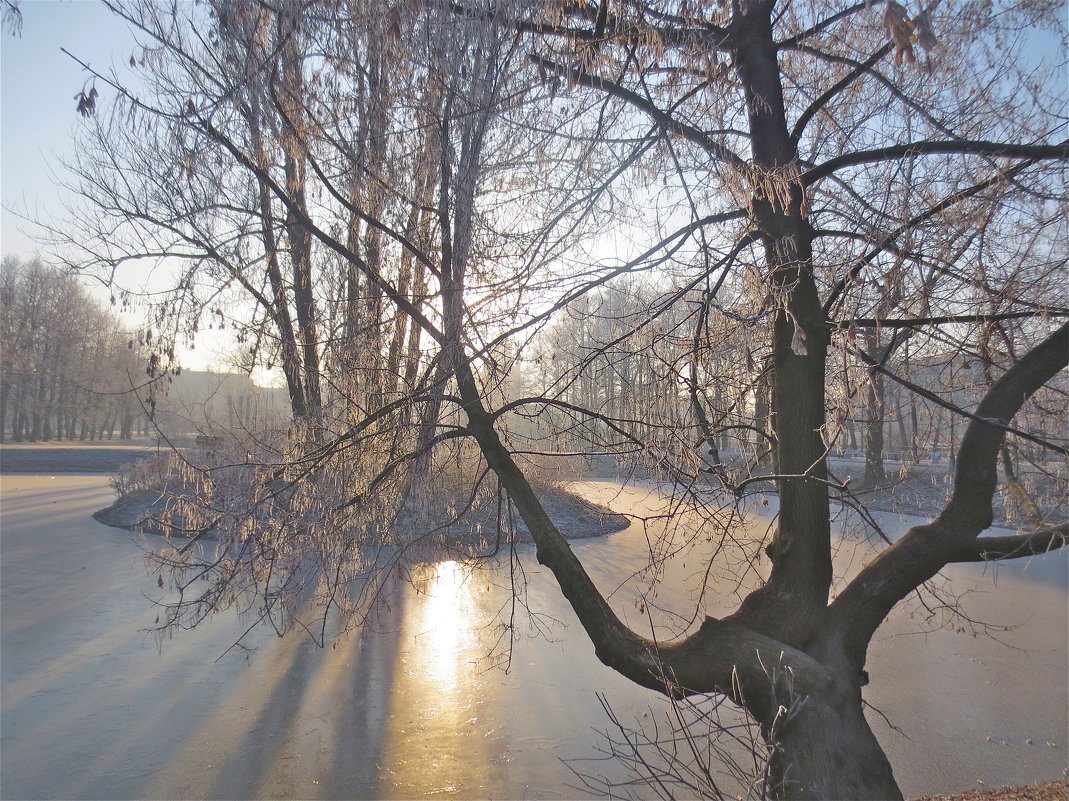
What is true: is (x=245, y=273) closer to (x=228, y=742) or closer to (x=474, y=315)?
(x=474, y=315)

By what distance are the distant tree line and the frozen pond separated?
958 cm

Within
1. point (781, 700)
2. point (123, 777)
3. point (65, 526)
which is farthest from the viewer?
point (65, 526)

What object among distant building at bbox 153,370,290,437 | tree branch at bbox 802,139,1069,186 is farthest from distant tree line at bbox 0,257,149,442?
tree branch at bbox 802,139,1069,186

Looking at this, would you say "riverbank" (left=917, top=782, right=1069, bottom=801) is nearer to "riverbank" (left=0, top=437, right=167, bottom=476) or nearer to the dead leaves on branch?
the dead leaves on branch

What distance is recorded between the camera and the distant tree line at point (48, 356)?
18125mm

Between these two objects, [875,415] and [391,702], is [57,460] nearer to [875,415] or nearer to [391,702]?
[391,702]

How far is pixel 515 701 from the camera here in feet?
15.5

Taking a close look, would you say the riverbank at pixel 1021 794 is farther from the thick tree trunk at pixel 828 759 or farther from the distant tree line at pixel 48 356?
the distant tree line at pixel 48 356

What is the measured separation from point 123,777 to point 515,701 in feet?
7.50

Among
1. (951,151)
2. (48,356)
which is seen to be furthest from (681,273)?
(48,356)

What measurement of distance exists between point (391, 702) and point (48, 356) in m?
24.1

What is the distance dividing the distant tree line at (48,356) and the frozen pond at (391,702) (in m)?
9.58

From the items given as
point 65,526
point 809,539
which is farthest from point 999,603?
point 65,526

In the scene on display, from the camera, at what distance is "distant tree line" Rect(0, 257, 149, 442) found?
1812 cm
